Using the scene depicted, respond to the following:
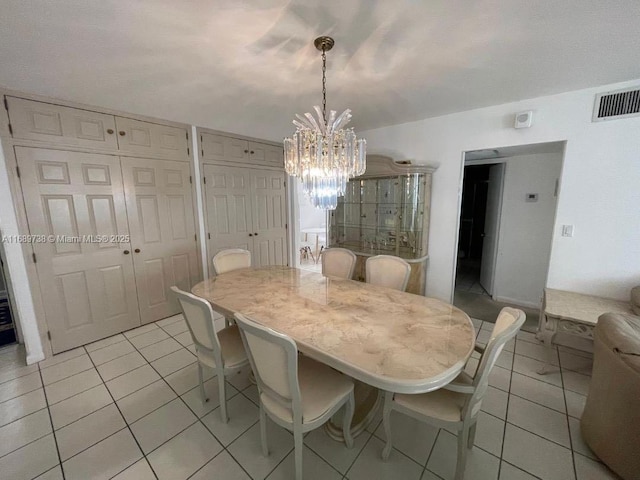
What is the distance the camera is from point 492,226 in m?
3.83

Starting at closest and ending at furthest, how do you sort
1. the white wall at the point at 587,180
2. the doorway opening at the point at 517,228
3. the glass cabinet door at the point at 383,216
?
the white wall at the point at 587,180
the doorway opening at the point at 517,228
the glass cabinet door at the point at 383,216

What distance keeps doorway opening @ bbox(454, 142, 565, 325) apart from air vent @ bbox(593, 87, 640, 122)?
68cm

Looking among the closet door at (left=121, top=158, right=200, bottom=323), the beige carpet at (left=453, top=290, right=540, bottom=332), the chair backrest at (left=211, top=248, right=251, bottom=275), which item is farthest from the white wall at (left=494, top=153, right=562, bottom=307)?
the closet door at (left=121, top=158, right=200, bottom=323)

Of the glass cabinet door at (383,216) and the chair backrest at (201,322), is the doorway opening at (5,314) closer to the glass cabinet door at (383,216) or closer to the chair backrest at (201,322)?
the chair backrest at (201,322)

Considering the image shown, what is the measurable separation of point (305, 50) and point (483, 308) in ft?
11.9

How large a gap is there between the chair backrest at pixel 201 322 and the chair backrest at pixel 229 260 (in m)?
1.05

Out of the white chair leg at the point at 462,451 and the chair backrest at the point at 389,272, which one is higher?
the chair backrest at the point at 389,272

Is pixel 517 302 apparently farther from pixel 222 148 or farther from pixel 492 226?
pixel 222 148

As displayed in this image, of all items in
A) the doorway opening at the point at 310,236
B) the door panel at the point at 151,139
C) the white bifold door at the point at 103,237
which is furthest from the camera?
the doorway opening at the point at 310,236

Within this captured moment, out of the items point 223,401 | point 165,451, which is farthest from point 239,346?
point 165,451

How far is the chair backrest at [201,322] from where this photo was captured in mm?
1489

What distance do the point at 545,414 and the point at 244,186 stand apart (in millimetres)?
3891

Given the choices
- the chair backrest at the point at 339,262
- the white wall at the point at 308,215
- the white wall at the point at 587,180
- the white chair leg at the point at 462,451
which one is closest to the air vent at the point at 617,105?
the white wall at the point at 587,180

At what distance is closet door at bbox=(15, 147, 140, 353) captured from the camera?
2.33 m
